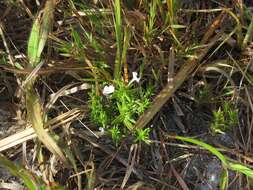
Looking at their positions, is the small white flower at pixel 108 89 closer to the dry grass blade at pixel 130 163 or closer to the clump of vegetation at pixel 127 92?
the clump of vegetation at pixel 127 92

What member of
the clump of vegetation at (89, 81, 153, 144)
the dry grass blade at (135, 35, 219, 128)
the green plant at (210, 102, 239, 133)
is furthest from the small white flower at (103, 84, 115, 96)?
the green plant at (210, 102, 239, 133)

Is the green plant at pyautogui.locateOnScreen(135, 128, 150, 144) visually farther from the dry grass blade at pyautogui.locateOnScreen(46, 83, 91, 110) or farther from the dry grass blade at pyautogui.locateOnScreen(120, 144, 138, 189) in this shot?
the dry grass blade at pyautogui.locateOnScreen(46, 83, 91, 110)

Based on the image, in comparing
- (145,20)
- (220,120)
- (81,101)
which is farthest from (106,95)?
(220,120)

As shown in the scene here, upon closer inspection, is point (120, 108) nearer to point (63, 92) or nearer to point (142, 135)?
point (142, 135)

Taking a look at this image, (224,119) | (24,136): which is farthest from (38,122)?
(224,119)

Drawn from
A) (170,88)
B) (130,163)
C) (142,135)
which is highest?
(170,88)

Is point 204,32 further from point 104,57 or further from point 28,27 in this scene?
point 28,27

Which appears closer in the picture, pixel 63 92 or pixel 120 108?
pixel 120 108

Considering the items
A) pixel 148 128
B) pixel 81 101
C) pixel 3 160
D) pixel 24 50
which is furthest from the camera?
pixel 24 50
